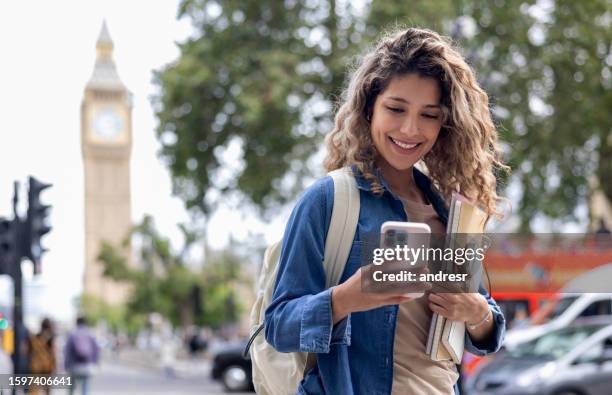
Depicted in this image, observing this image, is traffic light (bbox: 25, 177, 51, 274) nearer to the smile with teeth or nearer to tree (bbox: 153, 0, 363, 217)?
tree (bbox: 153, 0, 363, 217)

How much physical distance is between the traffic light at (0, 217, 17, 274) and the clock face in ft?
458

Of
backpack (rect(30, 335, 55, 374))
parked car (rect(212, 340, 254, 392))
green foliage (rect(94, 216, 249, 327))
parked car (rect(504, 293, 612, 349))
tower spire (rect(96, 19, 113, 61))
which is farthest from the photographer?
tower spire (rect(96, 19, 113, 61))

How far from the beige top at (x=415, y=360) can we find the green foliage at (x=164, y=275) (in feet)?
173

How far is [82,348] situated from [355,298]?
14.0 metres

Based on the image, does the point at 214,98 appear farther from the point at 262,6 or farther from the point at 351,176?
the point at 351,176

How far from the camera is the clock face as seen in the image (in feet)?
496

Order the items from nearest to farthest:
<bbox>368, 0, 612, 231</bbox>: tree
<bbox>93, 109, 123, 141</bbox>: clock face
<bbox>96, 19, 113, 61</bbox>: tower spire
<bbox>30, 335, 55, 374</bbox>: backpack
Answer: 1. <bbox>30, 335, 55, 374</bbox>: backpack
2. <bbox>368, 0, 612, 231</bbox>: tree
3. <bbox>93, 109, 123, 141</bbox>: clock face
4. <bbox>96, 19, 113, 61</bbox>: tower spire

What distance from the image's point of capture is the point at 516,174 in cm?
2422

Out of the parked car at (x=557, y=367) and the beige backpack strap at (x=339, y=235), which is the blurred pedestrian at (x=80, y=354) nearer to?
the parked car at (x=557, y=367)

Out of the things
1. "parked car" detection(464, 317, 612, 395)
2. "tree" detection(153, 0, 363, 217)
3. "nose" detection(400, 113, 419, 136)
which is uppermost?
"tree" detection(153, 0, 363, 217)

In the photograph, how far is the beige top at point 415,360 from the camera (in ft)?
7.50

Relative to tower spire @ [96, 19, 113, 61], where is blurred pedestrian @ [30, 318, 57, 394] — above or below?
below

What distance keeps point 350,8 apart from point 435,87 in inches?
814

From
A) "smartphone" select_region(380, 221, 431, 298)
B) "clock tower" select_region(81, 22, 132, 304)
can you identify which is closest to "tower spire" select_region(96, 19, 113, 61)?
"clock tower" select_region(81, 22, 132, 304)
